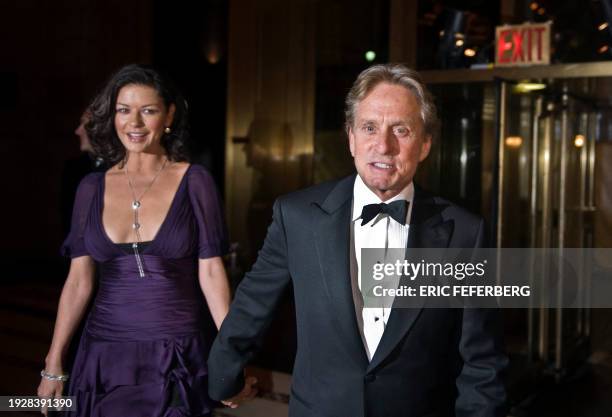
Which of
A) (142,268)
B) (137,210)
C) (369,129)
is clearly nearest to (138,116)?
(137,210)

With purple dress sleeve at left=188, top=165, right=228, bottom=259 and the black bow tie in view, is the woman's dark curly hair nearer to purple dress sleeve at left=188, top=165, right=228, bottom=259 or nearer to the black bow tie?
purple dress sleeve at left=188, top=165, right=228, bottom=259

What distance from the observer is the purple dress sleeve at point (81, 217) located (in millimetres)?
2670

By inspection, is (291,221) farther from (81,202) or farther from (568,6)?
(568,6)

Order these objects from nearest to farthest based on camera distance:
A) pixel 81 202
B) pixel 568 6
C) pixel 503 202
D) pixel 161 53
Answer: pixel 81 202
pixel 503 202
pixel 568 6
pixel 161 53

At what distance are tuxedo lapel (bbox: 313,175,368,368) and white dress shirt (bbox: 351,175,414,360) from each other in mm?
31

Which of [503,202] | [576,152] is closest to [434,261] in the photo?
[503,202]

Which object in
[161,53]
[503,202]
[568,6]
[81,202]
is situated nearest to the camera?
[81,202]

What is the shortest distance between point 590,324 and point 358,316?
4.45 m

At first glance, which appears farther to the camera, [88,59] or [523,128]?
[88,59]

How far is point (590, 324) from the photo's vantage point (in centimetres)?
575

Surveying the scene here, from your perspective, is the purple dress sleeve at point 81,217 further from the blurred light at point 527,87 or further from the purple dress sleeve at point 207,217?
the blurred light at point 527,87

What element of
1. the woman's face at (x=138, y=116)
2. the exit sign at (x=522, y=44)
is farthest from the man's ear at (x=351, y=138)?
the exit sign at (x=522, y=44)

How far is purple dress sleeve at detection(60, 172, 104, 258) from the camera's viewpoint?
267cm

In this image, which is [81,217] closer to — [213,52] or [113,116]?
[113,116]
